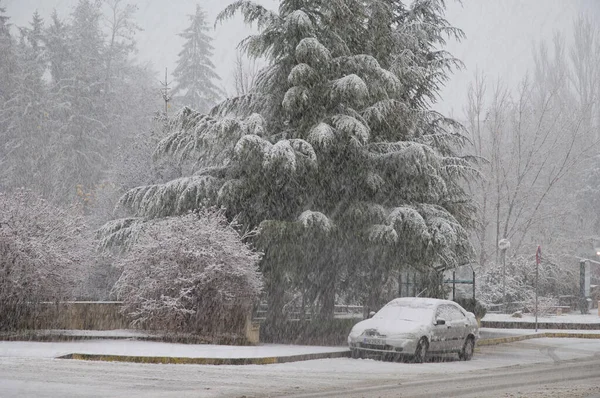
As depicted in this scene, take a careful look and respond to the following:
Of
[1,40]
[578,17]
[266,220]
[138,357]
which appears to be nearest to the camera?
[138,357]

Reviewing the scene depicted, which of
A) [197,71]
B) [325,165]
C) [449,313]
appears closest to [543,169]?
[197,71]

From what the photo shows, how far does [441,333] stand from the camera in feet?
64.4

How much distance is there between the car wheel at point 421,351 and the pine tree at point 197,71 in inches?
2102

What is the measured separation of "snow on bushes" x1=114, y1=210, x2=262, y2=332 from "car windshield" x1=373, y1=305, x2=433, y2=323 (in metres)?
3.06

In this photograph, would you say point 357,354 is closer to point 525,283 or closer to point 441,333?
point 441,333

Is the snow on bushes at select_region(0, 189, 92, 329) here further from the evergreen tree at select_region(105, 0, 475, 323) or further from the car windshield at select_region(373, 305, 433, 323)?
the car windshield at select_region(373, 305, 433, 323)

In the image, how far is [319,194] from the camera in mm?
23844

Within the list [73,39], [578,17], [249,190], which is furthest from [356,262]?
[578,17]

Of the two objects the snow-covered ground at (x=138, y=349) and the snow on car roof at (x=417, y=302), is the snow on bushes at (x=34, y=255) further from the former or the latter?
the snow on car roof at (x=417, y=302)

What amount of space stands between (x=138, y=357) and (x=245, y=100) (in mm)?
10822

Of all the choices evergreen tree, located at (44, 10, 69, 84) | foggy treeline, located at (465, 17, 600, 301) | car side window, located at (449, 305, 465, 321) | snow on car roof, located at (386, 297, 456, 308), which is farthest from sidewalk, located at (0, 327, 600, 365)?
evergreen tree, located at (44, 10, 69, 84)

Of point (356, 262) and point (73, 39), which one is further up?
point (73, 39)

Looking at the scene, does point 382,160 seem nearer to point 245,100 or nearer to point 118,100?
point 245,100

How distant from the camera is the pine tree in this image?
7162cm
